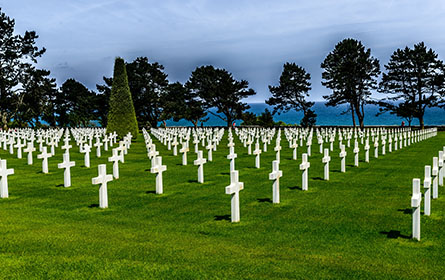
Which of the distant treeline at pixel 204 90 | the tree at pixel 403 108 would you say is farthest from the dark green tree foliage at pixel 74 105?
the tree at pixel 403 108

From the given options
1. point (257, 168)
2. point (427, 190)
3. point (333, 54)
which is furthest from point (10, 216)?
point (333, 54)

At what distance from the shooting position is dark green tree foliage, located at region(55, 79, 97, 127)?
65688 mm

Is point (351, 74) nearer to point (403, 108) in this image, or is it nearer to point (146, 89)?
point (403, 108)

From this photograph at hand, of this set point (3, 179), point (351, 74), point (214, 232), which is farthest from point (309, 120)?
point (214, 232)

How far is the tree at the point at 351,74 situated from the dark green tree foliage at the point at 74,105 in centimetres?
3263

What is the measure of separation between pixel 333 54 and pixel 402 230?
56.0 meters

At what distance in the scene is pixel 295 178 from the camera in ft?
43.6

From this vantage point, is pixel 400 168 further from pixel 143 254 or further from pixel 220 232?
pixel 143 254

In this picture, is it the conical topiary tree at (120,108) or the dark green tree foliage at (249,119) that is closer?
the conical topiary tree at (120,108)

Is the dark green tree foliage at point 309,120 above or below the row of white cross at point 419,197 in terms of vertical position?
above

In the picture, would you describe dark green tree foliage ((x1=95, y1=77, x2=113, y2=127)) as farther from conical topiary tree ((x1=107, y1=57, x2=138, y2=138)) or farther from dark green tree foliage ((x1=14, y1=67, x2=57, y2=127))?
conical topiary tree ((x1=107, y1=57, x2=138, y2=138))

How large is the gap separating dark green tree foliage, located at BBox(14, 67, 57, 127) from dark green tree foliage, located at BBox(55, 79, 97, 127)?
2891 millimetres

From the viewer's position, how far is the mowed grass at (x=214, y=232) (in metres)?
5.33

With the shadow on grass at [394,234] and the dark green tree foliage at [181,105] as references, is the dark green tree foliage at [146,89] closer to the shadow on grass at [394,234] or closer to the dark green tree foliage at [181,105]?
the dark green tree foliage at [181,105]
